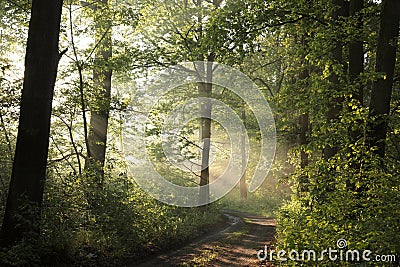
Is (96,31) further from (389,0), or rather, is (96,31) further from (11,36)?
(389,0)

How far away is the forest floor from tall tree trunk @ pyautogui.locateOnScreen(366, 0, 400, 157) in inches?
210

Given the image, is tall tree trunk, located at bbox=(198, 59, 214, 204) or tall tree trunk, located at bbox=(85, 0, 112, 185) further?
tall tree trunk, located at bbox=(198, 59, 214, 204)

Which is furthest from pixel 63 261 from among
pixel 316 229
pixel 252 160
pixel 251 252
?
pixel 252 160

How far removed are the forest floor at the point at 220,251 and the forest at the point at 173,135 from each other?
91mm

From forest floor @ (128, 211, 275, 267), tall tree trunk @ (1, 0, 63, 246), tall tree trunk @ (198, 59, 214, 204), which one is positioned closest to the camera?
tall tree trunk @ (1, 0, 63, 246)

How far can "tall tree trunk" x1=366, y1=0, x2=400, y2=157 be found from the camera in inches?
408

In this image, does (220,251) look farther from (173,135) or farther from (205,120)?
(205,120)

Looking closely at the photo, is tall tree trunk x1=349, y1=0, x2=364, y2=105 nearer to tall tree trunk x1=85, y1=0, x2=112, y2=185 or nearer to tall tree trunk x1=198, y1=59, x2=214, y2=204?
tall tree trunk x1=85, y1=0, x2=112, y2=185

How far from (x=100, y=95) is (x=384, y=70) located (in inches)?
402

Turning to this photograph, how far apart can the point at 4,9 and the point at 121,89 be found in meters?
12.5

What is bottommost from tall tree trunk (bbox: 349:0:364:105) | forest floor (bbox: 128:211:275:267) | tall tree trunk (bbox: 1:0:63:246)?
forest floor (bbox: 128:211:275:267)

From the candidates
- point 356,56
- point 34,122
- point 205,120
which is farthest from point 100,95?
point 205,120

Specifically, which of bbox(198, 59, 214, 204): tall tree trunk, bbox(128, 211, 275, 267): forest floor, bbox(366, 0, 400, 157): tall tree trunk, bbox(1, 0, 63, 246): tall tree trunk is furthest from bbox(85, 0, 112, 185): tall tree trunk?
bbox(366, 0, 400, 157): tall tree trunk

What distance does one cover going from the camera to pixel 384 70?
414 inches
